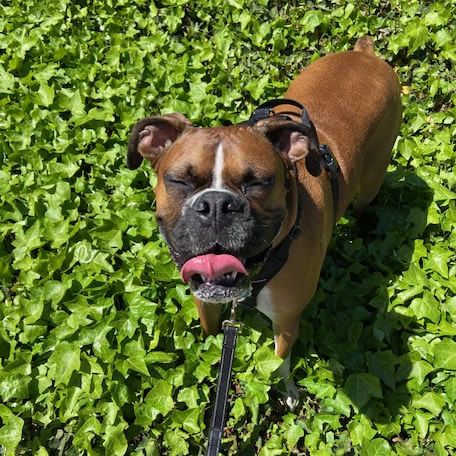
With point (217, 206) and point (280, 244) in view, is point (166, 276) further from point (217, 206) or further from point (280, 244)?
point (217, 206)

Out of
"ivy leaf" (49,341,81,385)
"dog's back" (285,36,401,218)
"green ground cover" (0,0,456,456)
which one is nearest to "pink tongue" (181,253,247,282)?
"green ground cover" (0,0,456,456)

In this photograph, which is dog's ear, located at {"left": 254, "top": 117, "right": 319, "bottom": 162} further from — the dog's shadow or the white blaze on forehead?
the dog's shadow

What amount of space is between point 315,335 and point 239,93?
248 cm

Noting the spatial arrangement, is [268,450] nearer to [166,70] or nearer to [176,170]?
[176,170]

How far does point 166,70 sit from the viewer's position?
5.15 metres

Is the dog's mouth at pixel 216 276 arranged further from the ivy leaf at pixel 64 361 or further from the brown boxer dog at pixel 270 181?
the ivy leaf at pixel 64 361

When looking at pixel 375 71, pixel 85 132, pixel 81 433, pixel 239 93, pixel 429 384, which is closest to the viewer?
pixel 81 433

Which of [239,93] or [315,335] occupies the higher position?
[239,93]

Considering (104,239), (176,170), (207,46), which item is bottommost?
(104,239)

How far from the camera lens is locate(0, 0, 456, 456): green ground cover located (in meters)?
3.40

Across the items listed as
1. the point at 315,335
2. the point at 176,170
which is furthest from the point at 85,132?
the point at 315,335

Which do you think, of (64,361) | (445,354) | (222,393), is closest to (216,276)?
(222,393)

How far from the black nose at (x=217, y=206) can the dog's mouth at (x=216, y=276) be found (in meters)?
0.19

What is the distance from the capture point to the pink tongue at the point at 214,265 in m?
2.47
